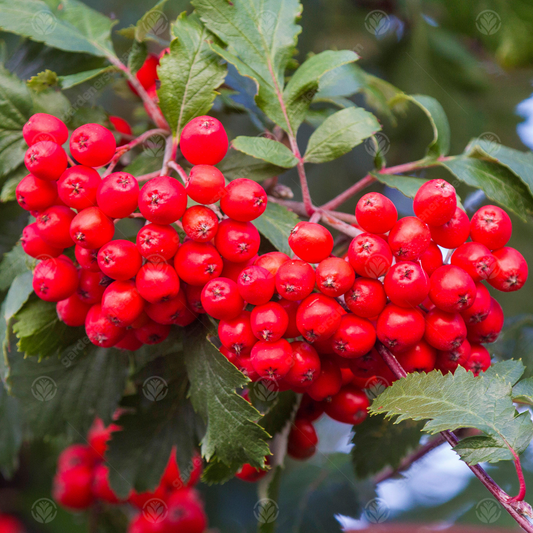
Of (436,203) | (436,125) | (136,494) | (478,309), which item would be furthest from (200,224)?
(136,494)

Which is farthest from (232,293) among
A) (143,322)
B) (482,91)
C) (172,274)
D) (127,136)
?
(482,91)

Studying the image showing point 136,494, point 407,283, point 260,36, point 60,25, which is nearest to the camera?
point 407,283

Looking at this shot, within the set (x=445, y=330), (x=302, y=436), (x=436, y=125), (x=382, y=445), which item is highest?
(x=436, y=125)

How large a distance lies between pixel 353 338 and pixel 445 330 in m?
0.16

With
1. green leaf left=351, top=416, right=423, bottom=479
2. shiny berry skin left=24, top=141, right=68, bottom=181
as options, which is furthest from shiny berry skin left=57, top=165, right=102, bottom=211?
green leaf left=351, top=416, right=423, bottom=479

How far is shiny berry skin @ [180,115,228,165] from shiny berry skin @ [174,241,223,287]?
0.17m

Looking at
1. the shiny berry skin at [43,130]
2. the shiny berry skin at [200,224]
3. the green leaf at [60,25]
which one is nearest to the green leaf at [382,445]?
the shiny berry skin at [200,224]

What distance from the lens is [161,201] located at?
819mm

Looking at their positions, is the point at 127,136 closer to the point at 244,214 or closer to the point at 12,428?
the point at 244,214

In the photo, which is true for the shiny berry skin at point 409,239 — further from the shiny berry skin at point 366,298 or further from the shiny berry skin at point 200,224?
the shiny berry skin at point 200,224

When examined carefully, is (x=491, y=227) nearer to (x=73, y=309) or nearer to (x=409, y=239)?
(x=409, y=239)

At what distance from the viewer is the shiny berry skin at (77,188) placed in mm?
878

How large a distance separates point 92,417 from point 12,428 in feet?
1.60

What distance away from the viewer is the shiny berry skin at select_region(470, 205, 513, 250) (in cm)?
92
